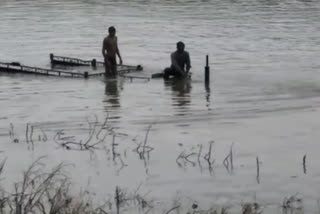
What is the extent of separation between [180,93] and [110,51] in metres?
3.09

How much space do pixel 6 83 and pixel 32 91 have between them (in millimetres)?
1609

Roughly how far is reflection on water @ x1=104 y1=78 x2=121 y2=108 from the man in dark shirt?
1.46m

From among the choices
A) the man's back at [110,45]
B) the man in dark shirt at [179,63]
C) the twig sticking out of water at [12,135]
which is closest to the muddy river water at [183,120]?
the twig sticking out of water at [12,135]

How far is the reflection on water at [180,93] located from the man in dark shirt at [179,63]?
0.21 meters

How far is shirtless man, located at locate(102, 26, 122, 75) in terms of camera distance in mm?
20031

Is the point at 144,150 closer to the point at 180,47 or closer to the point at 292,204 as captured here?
the point at 292,204

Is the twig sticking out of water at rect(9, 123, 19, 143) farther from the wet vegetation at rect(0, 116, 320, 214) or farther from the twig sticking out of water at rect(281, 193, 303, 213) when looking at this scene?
the twig sticking out of water at rect(281, 193, 303, 213)

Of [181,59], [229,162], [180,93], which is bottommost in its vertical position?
[229,162]

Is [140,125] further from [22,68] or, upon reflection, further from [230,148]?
[22,68]

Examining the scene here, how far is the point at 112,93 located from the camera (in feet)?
58.9

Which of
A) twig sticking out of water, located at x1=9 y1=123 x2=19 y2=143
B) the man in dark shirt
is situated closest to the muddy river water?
twig sticking out of water, located at x1=9 y1=123 x2=19 y2=143

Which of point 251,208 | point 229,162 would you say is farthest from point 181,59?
point 251,208

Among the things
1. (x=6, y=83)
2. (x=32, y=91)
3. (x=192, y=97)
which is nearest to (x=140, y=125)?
(x=192, y=97)

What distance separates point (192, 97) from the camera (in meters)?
17.3
